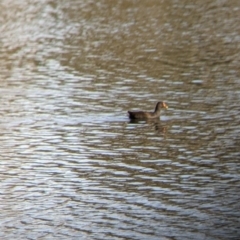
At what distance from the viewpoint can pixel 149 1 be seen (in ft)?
136

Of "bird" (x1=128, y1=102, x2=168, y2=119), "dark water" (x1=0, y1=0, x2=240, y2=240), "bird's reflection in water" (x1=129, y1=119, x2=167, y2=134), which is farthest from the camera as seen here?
"bird" (x1=128, y1=102, x2=168, y2=119)

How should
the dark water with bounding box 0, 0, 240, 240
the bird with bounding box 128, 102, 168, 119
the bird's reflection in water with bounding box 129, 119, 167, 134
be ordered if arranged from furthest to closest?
the bird with bounding box 128, 102, 168, 119, the bird's reflection in water with bounding box 129, 119, 167, 134, the dark water with bounding box 0, 0, 240, 240

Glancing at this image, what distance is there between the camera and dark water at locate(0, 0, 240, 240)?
48.7 feet

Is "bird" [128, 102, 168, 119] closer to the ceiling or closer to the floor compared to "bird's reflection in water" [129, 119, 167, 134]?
closer to the ceiling

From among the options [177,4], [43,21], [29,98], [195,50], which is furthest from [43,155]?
[177,4]

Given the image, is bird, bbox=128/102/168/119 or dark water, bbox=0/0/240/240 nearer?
dark water, bbox=0/0/240/240

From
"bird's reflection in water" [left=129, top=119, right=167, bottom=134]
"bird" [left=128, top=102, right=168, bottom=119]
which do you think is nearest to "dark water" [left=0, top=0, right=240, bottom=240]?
"bird's reflection in water" [left=129, top=119, right=167, bottom=134]

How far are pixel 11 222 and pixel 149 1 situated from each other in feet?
91.5

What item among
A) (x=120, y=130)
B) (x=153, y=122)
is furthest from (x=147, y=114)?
(x=120, y=130)

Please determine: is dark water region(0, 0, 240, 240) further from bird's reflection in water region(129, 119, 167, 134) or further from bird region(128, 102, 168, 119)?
bird region(128, 102, 168, 119)

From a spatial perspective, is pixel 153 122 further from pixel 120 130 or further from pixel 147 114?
pixel 120 130

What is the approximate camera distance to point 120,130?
20.7 meters

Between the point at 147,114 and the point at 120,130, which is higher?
the point at 147,114

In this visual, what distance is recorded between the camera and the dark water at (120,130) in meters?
14.8
